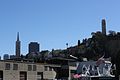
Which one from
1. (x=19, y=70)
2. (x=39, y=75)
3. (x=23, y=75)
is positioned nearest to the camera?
(x=19, y=70)

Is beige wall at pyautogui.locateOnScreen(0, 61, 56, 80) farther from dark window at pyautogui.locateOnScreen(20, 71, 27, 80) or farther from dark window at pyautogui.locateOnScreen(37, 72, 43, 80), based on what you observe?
dark window at pyautogui.locateOnScreen(37, 72, 43, 80)

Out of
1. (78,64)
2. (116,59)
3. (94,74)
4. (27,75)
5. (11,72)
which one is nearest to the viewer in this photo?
(11,72)

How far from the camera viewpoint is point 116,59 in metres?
162

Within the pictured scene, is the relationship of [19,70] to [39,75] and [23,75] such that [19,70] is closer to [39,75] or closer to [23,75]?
[23,75]

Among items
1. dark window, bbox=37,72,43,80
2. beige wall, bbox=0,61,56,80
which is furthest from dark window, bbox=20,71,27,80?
dark window, bbox=37,72,43,80

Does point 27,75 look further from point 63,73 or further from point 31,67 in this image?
point 63,73

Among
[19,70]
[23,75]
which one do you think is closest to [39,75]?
[23,75]

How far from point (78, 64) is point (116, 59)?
3784 centimetres

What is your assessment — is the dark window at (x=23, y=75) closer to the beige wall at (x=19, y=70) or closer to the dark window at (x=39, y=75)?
the beige wall at (x=19, y=70)

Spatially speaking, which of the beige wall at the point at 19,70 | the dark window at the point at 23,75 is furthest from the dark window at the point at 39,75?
the dark window at the point at 23,75

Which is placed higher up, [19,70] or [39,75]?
[19,70]

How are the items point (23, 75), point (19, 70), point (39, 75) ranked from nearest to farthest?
point (19, 70)
point (23, 75)
point (39, 75)

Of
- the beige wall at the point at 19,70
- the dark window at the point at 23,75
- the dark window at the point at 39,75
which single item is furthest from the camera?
the dark window at the point at 39,75

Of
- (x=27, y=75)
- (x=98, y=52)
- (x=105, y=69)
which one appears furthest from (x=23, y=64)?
(x=98, y=52)
